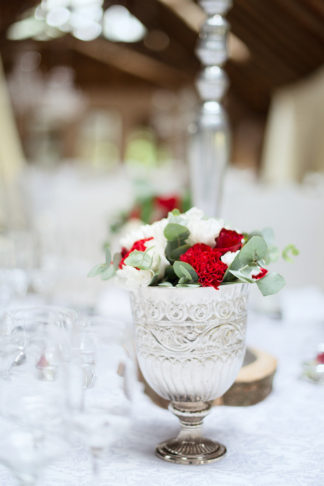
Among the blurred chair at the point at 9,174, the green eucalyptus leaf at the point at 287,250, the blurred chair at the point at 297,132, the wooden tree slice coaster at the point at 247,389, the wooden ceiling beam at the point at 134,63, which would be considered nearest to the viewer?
the green eucalyptus leaf at the point at 287,250

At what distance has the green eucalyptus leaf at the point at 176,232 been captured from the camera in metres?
1.04

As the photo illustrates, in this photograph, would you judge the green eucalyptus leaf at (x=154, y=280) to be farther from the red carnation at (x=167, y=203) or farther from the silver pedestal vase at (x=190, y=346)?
the red carnation at (x=167, y=203)

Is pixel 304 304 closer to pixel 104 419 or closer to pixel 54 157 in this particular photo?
pixel 104 419

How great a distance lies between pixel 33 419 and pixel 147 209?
133 centimetres

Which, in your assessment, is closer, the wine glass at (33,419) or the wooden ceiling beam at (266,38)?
the wine glass at (33,419)

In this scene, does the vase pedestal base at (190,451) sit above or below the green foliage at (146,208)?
below

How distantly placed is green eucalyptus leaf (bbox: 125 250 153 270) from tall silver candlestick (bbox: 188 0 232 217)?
0.89 metres

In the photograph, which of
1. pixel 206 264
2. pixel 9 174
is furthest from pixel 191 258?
pixel 9 174

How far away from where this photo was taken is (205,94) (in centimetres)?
183

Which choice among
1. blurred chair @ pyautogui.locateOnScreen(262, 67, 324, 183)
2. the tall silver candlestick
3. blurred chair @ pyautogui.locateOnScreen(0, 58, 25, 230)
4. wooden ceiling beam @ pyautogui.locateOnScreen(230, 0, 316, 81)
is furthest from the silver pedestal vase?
blurred chair @ pyautogui.locateOnScreen(262, 67, 324, 183)

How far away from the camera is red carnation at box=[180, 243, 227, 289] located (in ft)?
3.20

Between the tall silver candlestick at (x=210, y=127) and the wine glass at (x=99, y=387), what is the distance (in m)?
0.93

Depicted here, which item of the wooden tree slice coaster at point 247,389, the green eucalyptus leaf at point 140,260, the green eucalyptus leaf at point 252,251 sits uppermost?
the green eucalyptus leaf at point 252,251

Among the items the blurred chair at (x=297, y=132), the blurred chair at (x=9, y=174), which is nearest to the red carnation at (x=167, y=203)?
the blurred chair at (x=9, y=174)
